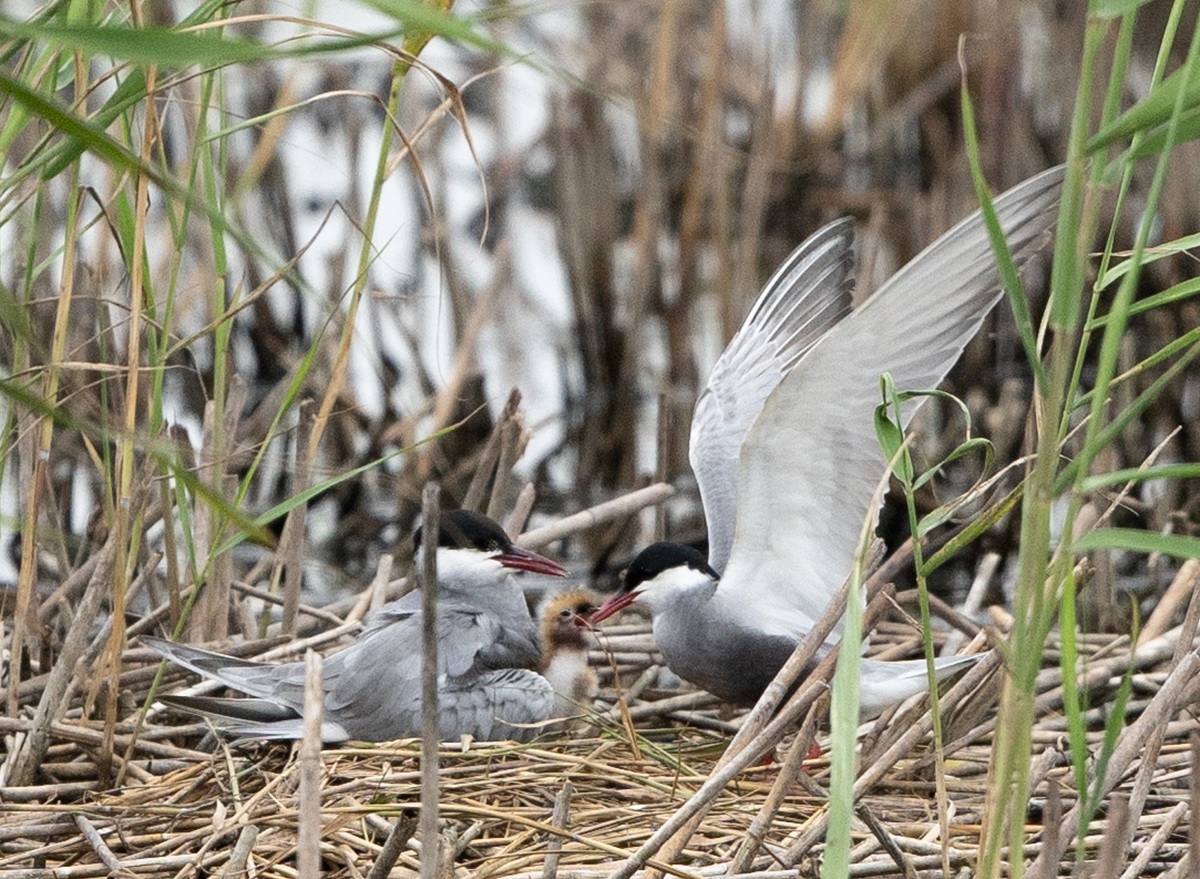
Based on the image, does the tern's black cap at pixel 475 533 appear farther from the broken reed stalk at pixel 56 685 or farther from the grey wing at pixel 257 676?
the broken reed stalk at pixel 56 685

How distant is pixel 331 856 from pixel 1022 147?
5.15 meters

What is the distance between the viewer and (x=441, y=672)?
3.60 m

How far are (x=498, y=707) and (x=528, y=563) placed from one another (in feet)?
1.29

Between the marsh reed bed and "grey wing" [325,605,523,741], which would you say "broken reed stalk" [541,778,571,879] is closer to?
the marsh reed bed

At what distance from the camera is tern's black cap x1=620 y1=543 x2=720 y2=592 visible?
12.7 ft

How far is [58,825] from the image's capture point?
9.49 feet

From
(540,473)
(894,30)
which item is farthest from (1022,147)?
(540,473)

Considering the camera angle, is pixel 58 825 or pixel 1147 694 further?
pixel 1147 694

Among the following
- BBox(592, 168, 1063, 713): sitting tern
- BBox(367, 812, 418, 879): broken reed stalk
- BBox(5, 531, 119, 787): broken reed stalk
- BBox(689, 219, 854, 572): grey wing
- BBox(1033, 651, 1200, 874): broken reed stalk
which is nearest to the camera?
BBox(367, 812, 418, 879): broken reed stalk

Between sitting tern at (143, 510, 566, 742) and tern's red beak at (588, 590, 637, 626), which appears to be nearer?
sitting tern at (143, 510, 566, 742)

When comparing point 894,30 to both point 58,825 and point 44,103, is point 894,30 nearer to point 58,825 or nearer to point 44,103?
point 58,825

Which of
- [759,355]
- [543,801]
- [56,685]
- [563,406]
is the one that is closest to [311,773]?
[543,801]

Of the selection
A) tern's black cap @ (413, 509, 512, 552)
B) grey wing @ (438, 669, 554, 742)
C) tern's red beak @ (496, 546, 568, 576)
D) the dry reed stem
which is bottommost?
the dry reed stem

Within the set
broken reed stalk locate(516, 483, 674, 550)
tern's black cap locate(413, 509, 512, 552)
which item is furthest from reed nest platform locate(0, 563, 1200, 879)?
broken reed stalk locate(516, 483, 674, 550)
